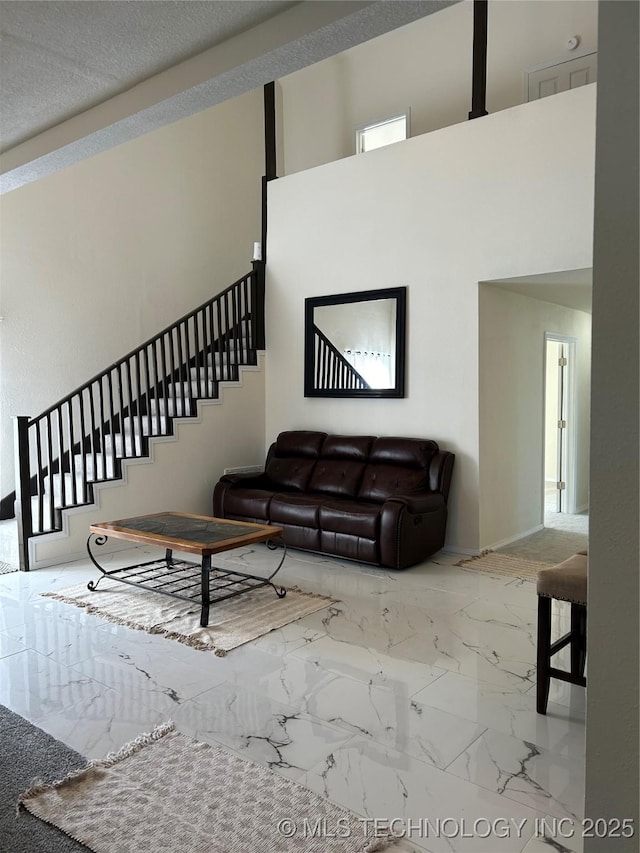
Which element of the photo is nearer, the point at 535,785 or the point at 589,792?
the point at 589,792

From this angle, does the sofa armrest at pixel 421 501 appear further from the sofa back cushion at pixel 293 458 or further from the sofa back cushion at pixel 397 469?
the sofa back cushion at pixel 293 458

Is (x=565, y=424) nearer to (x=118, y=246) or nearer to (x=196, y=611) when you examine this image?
(x=196, y=611)

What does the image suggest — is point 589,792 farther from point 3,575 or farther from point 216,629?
point 3,575

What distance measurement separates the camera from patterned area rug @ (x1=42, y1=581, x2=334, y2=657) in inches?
142

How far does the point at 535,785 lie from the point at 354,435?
14.1 feet

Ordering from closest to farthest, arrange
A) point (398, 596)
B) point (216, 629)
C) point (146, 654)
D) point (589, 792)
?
point (589, 792), point (146, 654), point (216, 629), point (398, 596)

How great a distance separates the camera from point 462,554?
5.58 m

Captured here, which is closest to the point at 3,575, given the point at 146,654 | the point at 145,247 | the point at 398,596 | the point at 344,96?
the point at 146,654

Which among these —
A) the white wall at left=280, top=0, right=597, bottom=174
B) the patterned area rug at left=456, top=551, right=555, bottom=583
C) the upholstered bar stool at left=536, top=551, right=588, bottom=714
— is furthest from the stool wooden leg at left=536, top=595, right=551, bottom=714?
the white wall at left=280, top=0, right=597, bottom=174

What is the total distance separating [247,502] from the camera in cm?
588

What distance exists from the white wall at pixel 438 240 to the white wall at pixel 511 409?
174 millimetres

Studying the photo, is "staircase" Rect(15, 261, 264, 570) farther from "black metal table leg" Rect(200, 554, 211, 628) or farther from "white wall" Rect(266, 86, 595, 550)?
"black metal table leg" Rect(200, 554, 211, 628)

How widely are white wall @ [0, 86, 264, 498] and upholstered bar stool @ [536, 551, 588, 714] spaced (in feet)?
17.6

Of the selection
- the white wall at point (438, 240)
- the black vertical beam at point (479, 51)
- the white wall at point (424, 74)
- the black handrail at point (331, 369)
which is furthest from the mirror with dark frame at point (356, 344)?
the white wall at point (424, 74)
